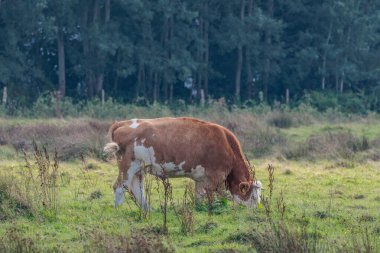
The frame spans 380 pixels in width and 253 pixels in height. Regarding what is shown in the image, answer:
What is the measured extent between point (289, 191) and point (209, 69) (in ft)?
106

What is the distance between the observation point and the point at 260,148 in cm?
2295

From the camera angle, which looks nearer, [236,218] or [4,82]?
[236,218]

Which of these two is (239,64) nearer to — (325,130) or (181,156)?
(325,130)

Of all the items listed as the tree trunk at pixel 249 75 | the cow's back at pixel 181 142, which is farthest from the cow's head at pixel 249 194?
the tree trunk at pixel 249 75

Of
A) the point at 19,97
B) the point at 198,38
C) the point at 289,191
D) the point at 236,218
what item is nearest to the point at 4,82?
the point at 19,97

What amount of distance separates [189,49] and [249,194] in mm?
34462

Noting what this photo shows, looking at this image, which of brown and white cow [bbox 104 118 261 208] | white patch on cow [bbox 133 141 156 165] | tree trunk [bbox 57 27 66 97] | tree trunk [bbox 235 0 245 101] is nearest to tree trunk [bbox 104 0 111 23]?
tree trunk [bbox 57 27 66 97]

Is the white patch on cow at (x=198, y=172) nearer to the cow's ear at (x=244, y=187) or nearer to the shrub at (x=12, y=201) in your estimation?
the cow's ear at (x=244, y=187)

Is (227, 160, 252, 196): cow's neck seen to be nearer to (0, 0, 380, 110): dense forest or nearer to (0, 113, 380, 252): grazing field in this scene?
(0, 113, 380, 252): grazing field

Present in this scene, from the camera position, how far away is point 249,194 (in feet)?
44.4

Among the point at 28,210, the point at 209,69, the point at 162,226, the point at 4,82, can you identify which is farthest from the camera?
the point at 209,69

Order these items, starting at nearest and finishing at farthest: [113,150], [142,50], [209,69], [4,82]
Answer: [113,150]
[4,82]
[142,50]
[209,69]

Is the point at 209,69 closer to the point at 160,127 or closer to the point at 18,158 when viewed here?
the point at 18,158

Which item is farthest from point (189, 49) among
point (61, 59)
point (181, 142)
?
point (181, 142)
